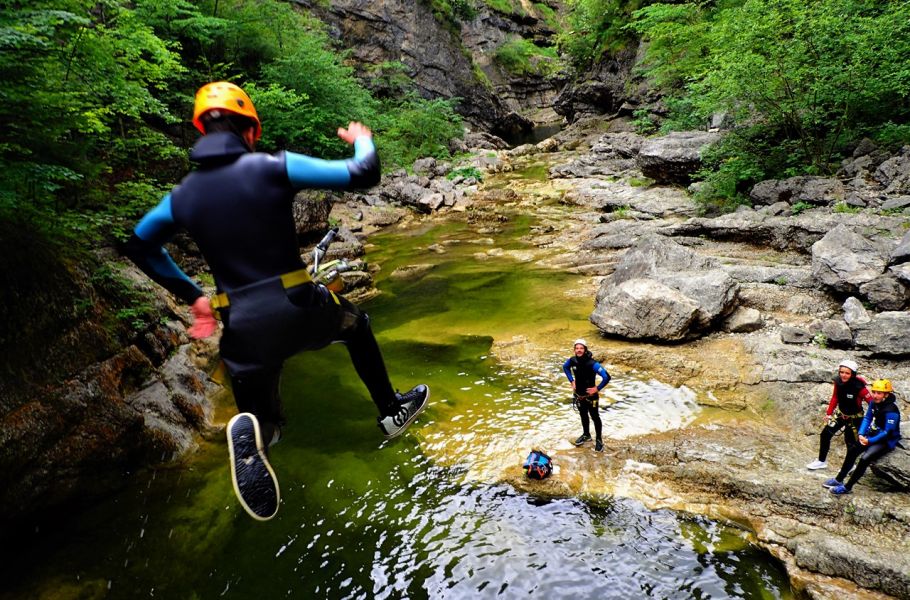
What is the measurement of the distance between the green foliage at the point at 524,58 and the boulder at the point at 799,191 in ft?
190

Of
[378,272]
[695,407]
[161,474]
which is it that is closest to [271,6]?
[378,272]

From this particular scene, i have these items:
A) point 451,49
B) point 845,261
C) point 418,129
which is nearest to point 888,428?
point 845,261

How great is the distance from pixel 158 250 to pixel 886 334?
Answer: 9943 mm

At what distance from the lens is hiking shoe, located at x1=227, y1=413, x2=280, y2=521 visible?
2.46 metres

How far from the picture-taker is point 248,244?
2.33m

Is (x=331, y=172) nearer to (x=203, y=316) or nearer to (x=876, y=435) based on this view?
(x=203, y=316)

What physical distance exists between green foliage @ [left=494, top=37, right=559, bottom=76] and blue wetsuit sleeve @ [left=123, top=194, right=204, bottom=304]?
2790 inches

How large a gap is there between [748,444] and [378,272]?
13.5 m

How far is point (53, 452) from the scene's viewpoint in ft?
20.1

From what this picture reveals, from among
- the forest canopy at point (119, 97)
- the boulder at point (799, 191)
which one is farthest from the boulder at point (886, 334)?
the forest canopy at point (119, 97)

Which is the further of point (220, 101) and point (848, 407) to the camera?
point (848, 407)

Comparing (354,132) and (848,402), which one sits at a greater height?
(354,132)

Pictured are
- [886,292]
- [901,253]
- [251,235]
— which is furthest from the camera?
[901,253]

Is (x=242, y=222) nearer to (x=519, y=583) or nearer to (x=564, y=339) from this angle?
(x=519, y=583)
